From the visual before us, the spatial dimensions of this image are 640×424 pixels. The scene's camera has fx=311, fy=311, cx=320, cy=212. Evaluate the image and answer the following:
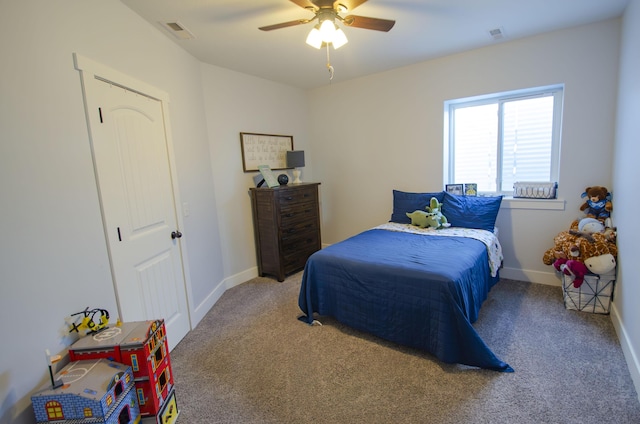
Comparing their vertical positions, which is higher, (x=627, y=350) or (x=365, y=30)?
(x=365, y=30)

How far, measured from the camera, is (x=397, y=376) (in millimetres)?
2016

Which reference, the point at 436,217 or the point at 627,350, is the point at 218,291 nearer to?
the point at 436,217

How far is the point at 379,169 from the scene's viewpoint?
4.21 m

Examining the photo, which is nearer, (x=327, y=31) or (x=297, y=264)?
(x=327, y=31)

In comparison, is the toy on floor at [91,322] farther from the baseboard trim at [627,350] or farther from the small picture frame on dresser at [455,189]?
the small picture frame on dresser at [455,189]

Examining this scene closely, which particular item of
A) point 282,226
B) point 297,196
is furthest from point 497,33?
point 282,226

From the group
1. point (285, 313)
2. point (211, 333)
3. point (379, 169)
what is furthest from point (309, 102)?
point (211, 333)

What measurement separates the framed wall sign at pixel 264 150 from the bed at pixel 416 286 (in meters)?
1.67

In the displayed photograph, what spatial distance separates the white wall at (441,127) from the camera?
2.85 m

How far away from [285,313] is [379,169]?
2288mm

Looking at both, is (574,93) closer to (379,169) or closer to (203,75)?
(379,169)

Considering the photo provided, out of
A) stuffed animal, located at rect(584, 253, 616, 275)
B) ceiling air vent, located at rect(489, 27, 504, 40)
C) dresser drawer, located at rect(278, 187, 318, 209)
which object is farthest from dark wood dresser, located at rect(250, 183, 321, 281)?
stuffed animal, located at rect(584, 253, 616, 275)

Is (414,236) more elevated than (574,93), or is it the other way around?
(574,93)

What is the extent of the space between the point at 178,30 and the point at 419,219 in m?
2.86
